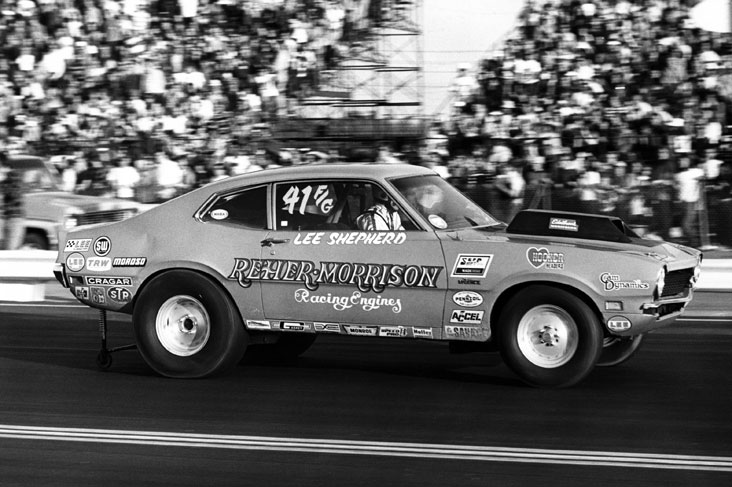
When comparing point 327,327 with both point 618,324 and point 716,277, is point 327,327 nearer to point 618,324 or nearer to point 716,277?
point 618,324

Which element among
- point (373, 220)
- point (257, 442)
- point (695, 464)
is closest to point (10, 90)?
point (373, 220)

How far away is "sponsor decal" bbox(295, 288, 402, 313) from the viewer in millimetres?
7414

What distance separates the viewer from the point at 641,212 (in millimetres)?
13703

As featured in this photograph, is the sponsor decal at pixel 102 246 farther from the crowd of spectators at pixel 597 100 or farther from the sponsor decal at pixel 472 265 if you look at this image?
the crowd of spectators at pixel 597 100

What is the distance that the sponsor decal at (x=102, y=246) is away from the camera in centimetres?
806

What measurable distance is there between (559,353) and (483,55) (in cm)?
1168

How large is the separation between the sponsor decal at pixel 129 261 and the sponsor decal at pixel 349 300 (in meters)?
1.18

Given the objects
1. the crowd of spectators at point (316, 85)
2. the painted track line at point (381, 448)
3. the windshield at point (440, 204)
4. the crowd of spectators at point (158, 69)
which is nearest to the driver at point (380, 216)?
the windshield at point (440, 204)

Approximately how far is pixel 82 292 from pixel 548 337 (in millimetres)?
3434

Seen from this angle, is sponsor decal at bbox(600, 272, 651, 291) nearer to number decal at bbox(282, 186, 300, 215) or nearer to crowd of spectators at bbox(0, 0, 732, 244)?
number decal at bbox(282, 186, 300, 215)

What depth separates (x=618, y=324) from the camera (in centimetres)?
707

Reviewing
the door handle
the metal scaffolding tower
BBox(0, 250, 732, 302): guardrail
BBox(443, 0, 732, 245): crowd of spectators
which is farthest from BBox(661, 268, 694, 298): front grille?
the metal scaffolding tower

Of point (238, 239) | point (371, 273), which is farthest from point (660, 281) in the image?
point (238, 239)

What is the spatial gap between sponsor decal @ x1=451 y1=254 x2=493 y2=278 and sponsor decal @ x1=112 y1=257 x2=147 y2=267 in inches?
88.5
